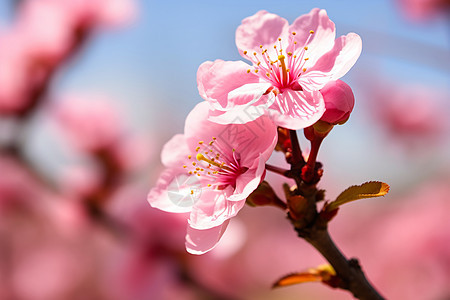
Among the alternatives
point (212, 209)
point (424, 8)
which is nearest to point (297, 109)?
point (212, 209)

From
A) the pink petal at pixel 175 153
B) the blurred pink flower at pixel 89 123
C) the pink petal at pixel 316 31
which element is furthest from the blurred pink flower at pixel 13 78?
the pink petal at pixel 316 31

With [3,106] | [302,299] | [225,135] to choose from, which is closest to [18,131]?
[3,106]

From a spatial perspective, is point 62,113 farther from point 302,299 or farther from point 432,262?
point 302,299

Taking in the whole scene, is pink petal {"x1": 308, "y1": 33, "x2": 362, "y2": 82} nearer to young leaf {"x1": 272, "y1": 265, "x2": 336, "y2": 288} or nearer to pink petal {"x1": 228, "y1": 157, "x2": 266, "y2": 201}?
pink petal {"x1": 228, "y1": 157, "x2": 266, "y2": 201}

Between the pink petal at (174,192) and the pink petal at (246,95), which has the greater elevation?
the pink petal at (246,95)

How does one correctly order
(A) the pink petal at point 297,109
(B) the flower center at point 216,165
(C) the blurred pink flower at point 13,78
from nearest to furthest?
(A) the pink petal at point 297,109 < (B) the flower center at point 216,165 < (C) the blurred pink flower at point 13,78

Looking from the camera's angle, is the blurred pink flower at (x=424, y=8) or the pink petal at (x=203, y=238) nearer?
the pink petal at (x=203, y=238)

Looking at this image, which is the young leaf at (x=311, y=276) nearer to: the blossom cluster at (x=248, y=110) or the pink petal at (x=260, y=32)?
the blossom cluster at (x=248, y=110)

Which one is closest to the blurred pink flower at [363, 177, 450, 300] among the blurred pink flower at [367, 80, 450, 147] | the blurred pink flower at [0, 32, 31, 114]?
the blurred pink flower at [367, 80, 450, 147]
